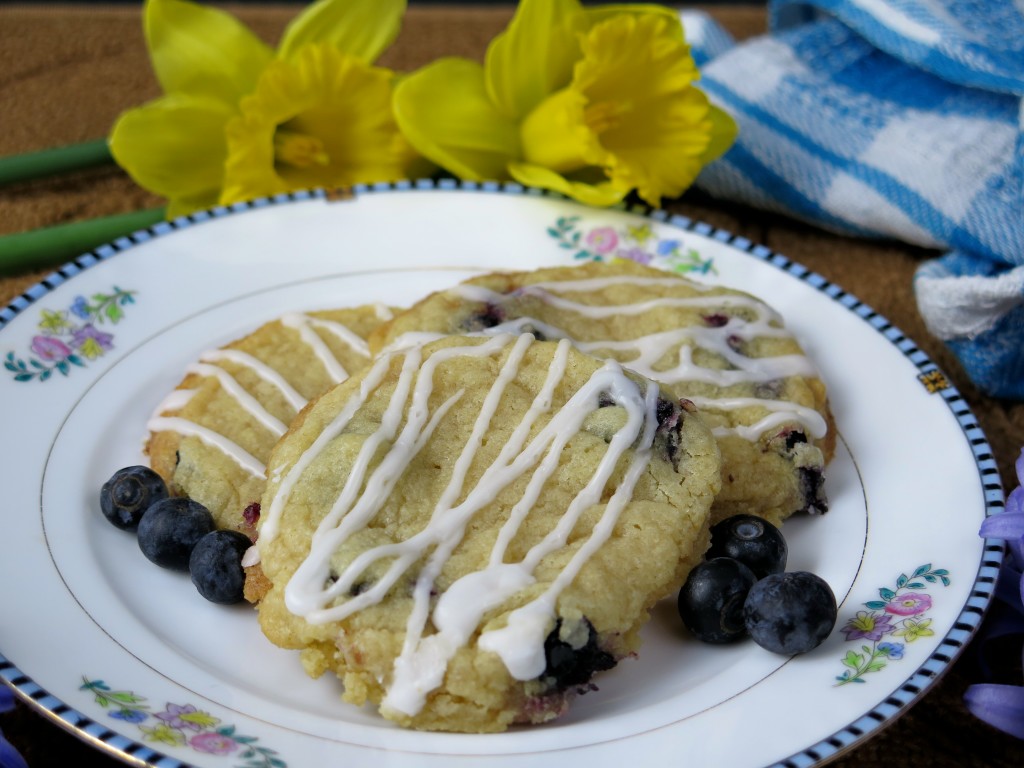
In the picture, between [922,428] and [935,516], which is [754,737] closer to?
[935,516]

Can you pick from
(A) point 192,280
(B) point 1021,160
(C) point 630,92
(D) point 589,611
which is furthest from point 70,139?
(B) point 1021,160

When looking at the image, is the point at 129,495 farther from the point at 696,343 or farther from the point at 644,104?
the point at 644,104

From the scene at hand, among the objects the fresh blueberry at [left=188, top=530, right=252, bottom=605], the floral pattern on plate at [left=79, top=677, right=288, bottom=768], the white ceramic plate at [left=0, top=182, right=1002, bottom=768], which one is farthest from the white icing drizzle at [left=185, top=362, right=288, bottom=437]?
the floral pattern on plate at [left=79, top=677, right=288, bottom=768]

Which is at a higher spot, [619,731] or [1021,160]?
[1021,160]

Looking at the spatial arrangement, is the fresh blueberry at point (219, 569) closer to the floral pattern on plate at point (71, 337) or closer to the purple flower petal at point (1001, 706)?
the floral pattern on plate at point (71, 337)

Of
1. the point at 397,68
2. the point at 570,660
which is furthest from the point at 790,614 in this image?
the point at 397,68

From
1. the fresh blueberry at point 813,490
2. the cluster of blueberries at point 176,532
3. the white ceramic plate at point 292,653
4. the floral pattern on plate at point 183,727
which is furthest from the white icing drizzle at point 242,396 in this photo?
the fresh blueberry at point 813,490
